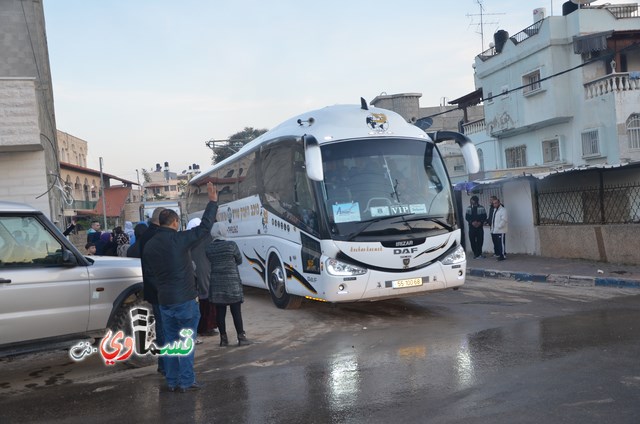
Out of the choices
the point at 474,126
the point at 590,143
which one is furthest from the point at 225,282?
the point at 474,126

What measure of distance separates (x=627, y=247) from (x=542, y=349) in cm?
924

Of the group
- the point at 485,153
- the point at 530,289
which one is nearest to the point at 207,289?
the point at 530,289

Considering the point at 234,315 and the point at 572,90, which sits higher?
the point at 572,90

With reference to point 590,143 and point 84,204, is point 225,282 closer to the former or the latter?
point 590,143

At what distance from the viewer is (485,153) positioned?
36281mm

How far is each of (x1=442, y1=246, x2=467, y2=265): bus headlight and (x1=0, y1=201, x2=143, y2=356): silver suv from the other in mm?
5076

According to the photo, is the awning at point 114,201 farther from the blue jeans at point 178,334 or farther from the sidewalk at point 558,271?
the blue jeans at point 178,334

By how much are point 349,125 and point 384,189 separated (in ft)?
4.43

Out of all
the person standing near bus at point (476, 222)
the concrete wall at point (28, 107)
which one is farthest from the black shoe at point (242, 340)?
the concrete wall at point (28, 107)

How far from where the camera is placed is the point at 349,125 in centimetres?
1086

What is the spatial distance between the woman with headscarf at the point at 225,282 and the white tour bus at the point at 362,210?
161 centimetres

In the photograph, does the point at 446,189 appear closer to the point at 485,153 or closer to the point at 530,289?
the point at 530,289

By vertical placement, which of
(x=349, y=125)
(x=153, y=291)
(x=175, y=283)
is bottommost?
(x=153, y=291)

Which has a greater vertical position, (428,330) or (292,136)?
(292,136)
